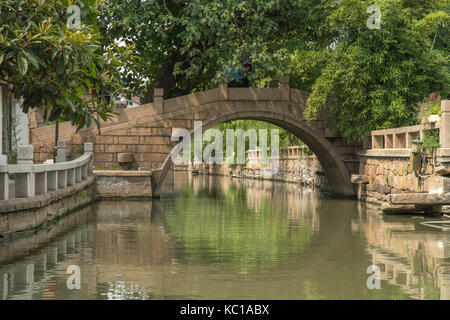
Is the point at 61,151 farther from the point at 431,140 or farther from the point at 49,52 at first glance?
the point at 431,140

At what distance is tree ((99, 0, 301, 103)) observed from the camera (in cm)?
1911

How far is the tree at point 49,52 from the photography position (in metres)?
8.65

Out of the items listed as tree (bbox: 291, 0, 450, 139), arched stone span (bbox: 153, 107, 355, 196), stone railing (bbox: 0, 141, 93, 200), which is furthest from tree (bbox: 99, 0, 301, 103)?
stone railing (bbox: 0, 141, 93, 200)

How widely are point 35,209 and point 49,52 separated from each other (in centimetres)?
330

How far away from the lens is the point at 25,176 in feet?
36.7

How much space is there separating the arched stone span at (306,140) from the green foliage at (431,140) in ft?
23.4

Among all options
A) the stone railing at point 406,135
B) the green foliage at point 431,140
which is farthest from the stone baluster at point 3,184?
the green foliage at point 431,140

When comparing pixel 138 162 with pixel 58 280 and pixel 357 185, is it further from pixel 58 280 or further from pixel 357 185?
pixel 58 280

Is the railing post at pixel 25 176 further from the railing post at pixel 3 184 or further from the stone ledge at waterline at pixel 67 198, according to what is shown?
the railing post at pixel 3 184

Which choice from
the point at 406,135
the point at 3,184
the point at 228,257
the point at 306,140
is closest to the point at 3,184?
the point at 3,184

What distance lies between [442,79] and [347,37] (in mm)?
3003

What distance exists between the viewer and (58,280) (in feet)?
23.7

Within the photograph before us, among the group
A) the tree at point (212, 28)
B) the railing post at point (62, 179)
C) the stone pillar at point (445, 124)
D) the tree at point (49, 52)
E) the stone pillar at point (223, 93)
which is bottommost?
the railing post at point (62, 179)
